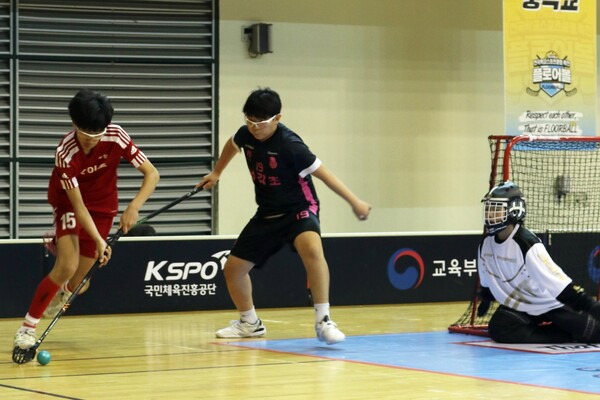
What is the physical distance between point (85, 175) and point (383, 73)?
252 inches

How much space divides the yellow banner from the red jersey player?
13.0ft

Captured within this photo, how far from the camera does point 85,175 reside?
815cm

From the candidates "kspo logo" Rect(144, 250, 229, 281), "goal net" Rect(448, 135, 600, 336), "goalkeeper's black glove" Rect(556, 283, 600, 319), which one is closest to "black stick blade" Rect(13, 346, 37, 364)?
"goalkeeper's black glove" Rect(556, 283, 600, 319)

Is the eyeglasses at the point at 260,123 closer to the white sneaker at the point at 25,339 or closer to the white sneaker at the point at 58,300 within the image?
the white sneaker at the point at 58,300

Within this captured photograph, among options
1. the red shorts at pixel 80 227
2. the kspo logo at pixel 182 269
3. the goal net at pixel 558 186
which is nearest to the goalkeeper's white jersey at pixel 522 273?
the red shorts at pixel 80 227

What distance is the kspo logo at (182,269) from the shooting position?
11.3 m

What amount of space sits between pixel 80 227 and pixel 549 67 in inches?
192

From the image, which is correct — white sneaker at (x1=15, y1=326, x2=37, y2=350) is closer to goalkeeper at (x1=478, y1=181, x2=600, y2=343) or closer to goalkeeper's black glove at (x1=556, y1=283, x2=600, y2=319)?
goalkeeper at (x1=478, y1=181, x2=600, y2=343)

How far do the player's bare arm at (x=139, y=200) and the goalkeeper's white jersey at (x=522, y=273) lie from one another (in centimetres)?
239

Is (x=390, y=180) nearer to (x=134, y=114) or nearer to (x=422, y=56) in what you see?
(x=422, y=56)

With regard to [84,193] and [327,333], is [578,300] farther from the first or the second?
[84,193]

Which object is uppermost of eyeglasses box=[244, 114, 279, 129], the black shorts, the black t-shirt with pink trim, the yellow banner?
the yellow banner

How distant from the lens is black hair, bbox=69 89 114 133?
7.49 metres

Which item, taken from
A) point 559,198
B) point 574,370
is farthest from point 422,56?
point 574,370
